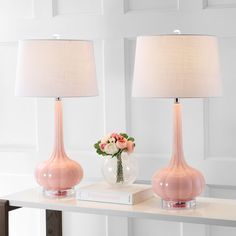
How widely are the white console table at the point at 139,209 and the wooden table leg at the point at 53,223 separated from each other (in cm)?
21

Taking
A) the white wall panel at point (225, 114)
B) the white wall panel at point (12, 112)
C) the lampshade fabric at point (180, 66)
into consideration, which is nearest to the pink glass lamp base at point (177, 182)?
the lampshade fabric at point (180, 66)

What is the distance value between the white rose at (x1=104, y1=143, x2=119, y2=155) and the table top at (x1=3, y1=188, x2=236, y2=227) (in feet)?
0.61

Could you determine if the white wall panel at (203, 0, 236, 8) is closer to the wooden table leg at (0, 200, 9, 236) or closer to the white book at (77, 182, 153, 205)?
the white book at (77, 182, 153, 205)

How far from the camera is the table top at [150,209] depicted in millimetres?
2041

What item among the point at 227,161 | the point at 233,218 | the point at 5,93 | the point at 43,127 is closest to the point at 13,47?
the point at 5,93

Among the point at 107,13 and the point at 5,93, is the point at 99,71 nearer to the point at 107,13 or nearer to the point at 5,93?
the point at 107,13

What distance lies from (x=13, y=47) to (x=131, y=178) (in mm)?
939

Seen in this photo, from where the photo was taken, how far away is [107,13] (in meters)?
2.65

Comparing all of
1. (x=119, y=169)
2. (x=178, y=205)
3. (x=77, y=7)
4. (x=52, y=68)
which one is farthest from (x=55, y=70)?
(x=178, y=205)

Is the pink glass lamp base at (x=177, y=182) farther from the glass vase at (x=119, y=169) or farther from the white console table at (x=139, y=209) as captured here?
the glass vase at (x=119, y=169)

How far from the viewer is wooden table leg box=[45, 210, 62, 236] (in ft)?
8.80

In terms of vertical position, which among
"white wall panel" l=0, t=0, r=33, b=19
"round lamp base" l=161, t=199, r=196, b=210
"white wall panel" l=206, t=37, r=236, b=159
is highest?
"white wall panel" l=0, t=0, r=33, b=19

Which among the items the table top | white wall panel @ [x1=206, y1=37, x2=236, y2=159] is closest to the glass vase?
the table top

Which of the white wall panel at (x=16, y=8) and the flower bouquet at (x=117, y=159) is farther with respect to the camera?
the white wall panel at (x=16, y=8)
